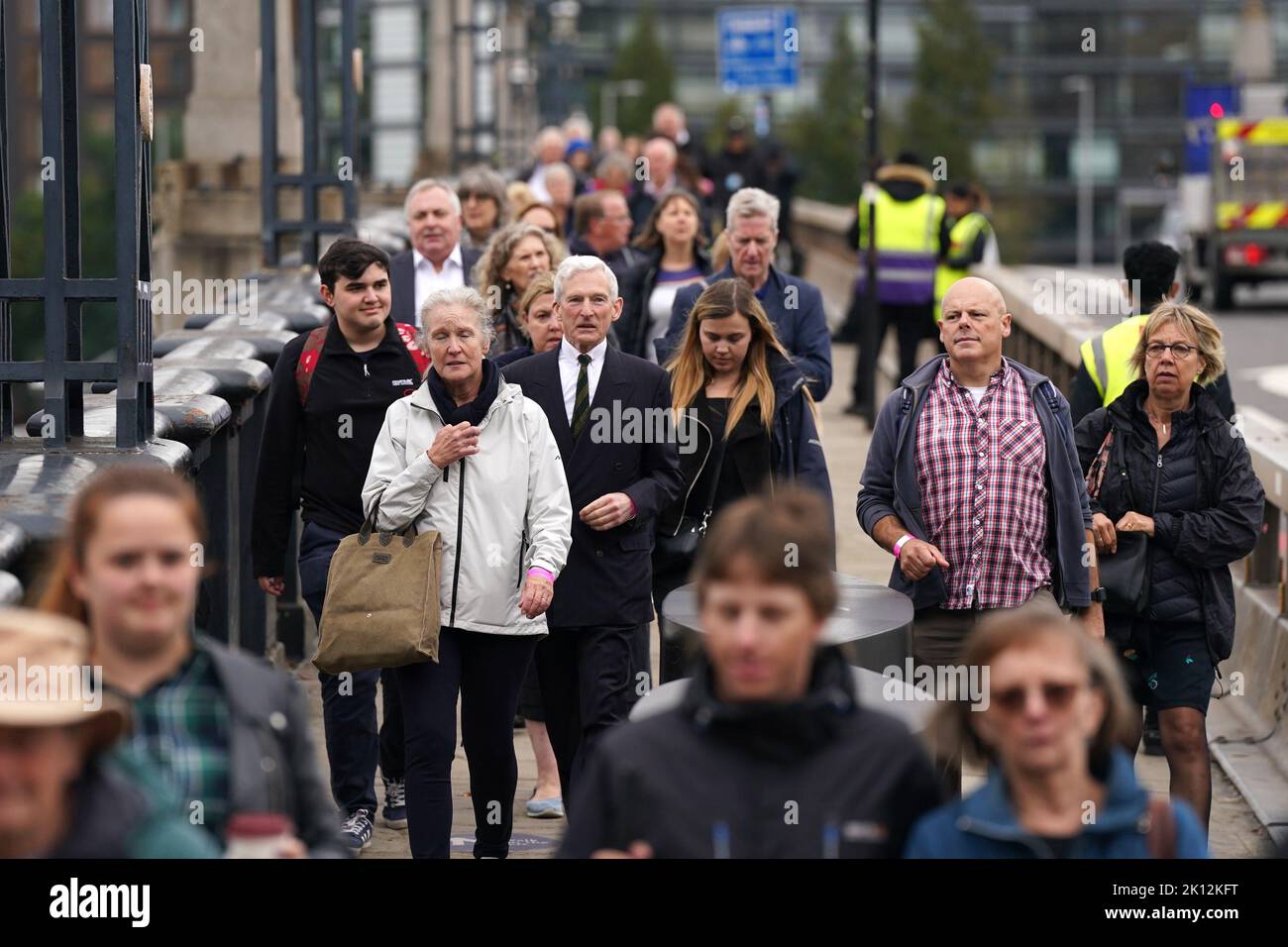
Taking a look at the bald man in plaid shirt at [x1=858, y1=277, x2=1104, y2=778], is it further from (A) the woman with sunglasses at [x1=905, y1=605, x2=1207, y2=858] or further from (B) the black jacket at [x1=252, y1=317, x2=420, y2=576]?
(A) the woman with sunglasses at [x1=905, y1=605, x2=1207, y2=858]

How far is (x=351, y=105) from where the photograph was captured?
17141 mm

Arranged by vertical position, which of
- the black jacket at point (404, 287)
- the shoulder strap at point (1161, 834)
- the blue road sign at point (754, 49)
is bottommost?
the shoulder strap at point (1161, 834)

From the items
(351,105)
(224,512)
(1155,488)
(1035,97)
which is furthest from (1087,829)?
(1035,97)

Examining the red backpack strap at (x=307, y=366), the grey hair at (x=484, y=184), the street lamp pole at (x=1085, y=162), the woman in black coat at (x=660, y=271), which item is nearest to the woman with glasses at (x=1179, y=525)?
the red backpack strap at (x=307, y=366)

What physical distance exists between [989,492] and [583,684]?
1.42 metres

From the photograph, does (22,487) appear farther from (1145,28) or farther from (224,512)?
(1145,28)

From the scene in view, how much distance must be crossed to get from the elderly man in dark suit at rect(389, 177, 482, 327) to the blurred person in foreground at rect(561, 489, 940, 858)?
655 centimetres

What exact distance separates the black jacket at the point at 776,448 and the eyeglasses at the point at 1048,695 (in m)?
4.20

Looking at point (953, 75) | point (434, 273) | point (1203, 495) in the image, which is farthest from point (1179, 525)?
point (953, 75)

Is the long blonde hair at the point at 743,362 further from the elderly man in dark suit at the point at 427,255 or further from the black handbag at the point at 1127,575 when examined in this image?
the elderly man in dark suit at the point at 427,255

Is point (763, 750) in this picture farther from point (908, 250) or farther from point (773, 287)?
point (908, 250)

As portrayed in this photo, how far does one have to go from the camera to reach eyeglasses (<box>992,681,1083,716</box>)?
3.55 metres

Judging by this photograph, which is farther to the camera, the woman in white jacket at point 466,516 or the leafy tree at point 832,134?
the leafy tree at point 832,134

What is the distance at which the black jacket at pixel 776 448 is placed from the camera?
7.80 m
